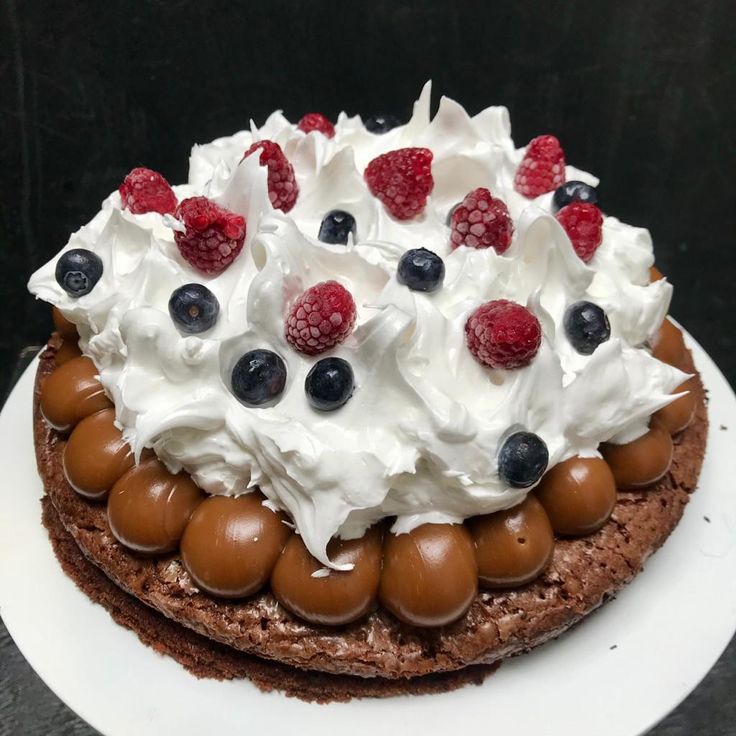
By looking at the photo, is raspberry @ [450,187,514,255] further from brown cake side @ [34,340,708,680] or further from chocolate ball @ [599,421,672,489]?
brown cake side @ [34,340,708,680]

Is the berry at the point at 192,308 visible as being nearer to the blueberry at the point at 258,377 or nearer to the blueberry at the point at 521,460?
the blueberry at the point at 258,377

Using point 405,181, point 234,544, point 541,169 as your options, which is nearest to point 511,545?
point 234,544

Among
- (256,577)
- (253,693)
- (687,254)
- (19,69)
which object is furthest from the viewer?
(687,254)

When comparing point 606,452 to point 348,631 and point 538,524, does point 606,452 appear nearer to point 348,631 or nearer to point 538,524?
point 538,524

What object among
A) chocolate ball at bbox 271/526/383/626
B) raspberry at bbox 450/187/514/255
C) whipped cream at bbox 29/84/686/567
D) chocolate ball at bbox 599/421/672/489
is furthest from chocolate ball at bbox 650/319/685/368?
chocolate ball at bbox 271/526/383/626

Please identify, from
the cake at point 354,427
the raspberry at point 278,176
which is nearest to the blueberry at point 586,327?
the cake at point 354,427

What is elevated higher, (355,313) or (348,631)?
(355,313)

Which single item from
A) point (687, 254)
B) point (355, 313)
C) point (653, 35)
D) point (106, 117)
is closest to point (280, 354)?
point (355, 313)
